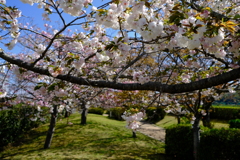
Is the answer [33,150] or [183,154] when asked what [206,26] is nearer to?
[183,154]

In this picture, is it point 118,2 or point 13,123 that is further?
point 13,123

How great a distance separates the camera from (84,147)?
7.45 metres

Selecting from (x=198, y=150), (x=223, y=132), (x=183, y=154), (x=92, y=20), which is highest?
(x=92, y=20)

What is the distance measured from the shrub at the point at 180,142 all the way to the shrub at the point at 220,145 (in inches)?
33.8

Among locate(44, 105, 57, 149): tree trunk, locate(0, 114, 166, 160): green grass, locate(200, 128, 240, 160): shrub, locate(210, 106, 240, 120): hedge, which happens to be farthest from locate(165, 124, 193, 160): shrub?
locate(210, 106, 240, 120): hedge

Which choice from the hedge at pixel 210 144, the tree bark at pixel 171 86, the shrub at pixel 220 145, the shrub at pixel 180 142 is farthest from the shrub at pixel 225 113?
the tree bark at pixel 171 86

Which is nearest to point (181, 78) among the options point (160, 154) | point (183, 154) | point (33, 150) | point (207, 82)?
point (207, 82)

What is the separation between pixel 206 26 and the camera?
1.36 m

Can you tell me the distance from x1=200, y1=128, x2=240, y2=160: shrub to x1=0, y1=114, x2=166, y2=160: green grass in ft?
6.31

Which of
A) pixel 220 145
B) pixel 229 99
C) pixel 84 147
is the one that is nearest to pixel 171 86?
pixel 220 145

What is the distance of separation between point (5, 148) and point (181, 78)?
7.89 m

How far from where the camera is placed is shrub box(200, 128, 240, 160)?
4.41 m

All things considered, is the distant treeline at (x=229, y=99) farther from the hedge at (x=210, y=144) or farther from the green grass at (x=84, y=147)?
the green grass at (x=84, y=147)

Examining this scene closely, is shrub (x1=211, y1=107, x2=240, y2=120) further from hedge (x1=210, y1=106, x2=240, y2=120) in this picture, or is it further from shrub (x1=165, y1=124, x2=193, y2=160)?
shrub (x1=165, y1=124, x2=193, y2=160)
